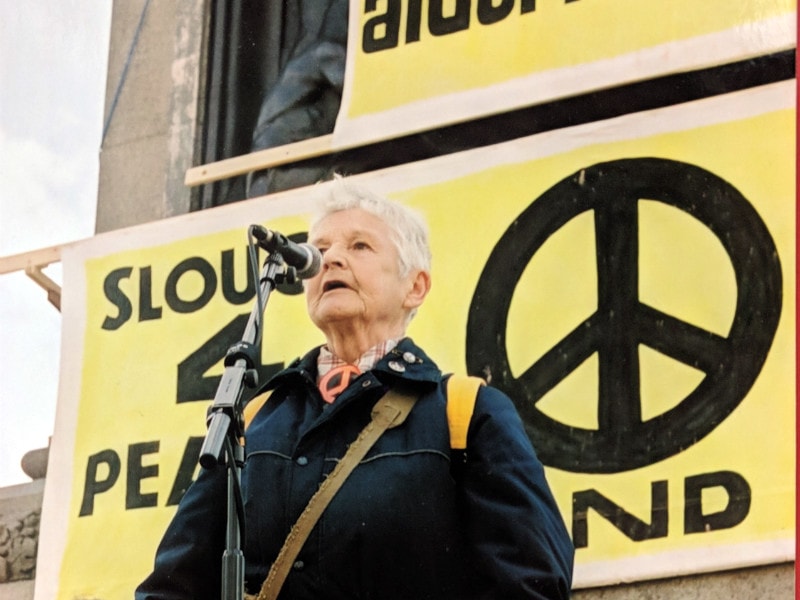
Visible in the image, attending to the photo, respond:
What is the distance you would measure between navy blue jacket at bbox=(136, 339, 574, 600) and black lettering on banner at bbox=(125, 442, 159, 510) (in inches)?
54.0

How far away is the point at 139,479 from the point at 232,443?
6.31 ft

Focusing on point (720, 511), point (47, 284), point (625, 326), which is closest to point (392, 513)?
point (720, 511)

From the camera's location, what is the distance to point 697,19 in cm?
460

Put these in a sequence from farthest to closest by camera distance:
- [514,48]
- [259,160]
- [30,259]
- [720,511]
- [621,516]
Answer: [30,259] → [259,160] → [514,48] → [621,516] → [720,511]

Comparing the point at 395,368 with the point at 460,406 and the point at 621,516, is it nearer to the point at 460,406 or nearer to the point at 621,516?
the point at 460,406

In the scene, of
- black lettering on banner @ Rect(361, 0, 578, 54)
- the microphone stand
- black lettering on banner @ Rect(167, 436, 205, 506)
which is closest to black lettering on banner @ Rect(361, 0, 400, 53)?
black lettering on banner @ Rect(361, 0, 578, 54)

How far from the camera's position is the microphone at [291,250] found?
3.29 meters

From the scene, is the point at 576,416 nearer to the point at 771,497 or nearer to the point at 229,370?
the point at 771,497

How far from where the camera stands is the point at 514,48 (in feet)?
16.0

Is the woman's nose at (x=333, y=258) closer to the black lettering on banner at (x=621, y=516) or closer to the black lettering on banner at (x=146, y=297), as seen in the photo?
the black lettering on banner at (x=621, y=516)

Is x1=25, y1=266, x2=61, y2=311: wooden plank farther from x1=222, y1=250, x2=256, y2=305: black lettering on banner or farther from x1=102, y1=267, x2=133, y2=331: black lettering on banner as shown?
x1=222, y1=250, x2=256, y2=305: black lettering on banner

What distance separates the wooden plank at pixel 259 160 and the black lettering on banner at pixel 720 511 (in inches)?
56.3

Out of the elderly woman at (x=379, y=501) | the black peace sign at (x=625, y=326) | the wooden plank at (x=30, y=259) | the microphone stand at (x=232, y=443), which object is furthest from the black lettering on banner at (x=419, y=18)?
the microphone stand at (x=232, y=443)

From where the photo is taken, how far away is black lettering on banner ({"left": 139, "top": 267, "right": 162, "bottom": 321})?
5121mm
